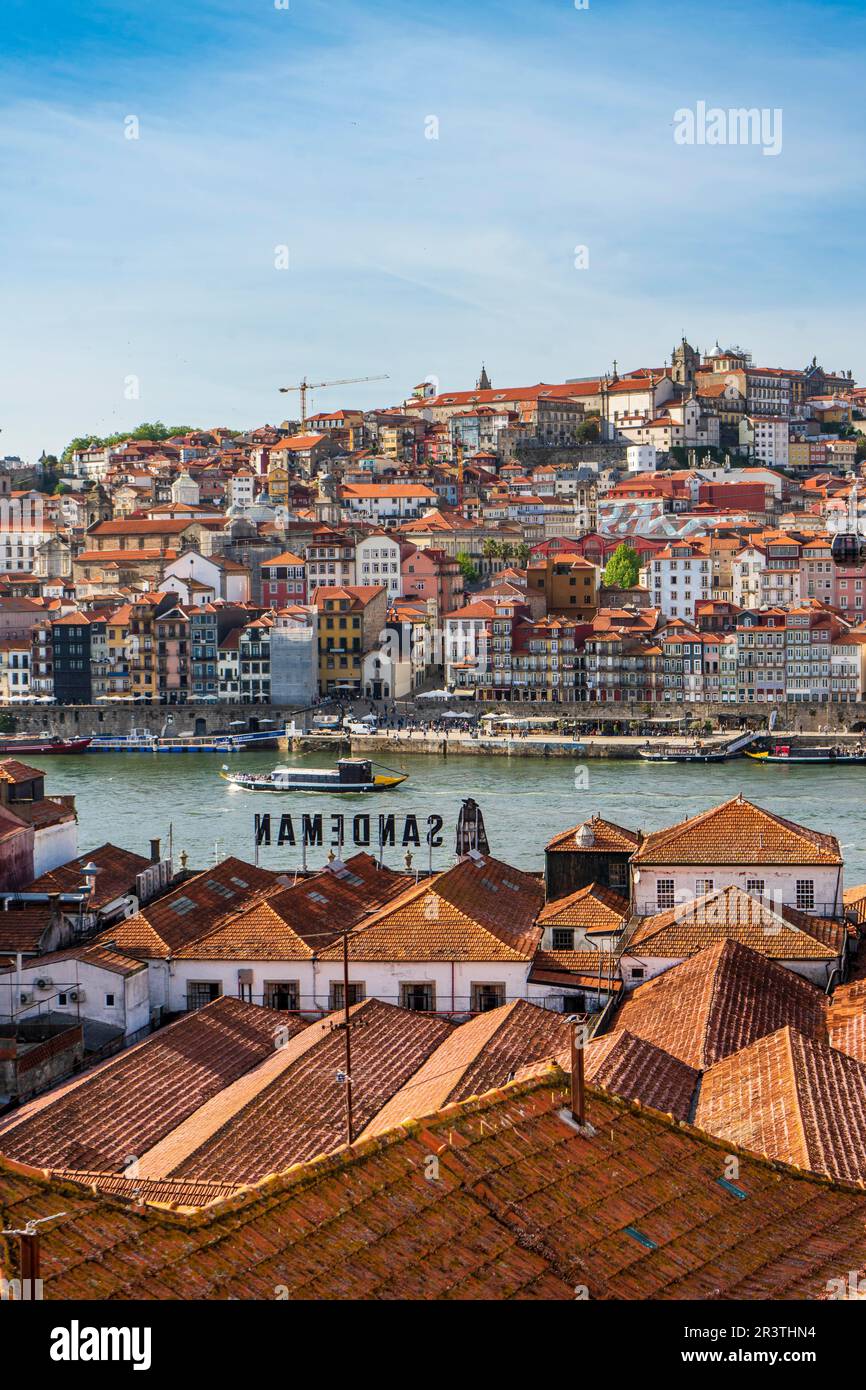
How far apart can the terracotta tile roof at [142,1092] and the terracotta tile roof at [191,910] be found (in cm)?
148

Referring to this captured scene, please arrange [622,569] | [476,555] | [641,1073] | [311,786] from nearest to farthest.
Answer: [641,1073], [311,786], [622,569], [476,555]

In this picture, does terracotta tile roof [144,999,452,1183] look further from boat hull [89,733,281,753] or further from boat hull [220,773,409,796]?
boat hull [89,733,281,753]

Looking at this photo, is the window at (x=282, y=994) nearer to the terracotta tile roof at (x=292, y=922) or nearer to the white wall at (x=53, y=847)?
the terracotta tile roof at (x=292, y=922)

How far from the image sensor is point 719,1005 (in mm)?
10938

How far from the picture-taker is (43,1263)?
4938 mm

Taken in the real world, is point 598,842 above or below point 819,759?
above

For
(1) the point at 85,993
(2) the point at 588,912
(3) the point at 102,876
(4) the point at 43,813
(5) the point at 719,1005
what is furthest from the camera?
(4) the point at 43,813

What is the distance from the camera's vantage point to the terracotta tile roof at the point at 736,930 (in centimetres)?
1323

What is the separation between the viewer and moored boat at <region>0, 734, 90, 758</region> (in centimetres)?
4941

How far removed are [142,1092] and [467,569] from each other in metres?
57.0

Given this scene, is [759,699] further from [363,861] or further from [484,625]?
[363,861]

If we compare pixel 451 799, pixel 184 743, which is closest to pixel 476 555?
pixel 184 743

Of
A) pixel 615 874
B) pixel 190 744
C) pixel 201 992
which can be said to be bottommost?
pixel 190 744

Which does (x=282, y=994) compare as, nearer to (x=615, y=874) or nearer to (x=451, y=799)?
(x=615, y=874)
